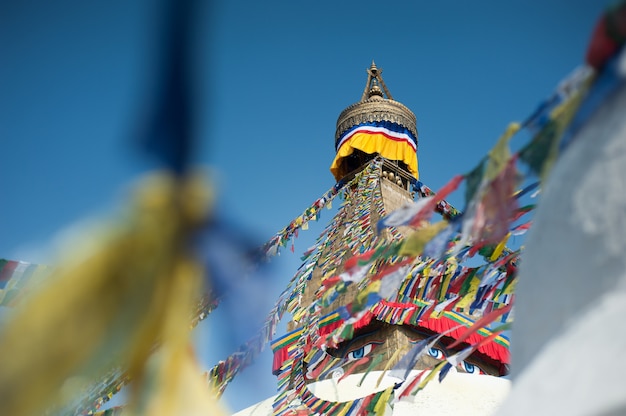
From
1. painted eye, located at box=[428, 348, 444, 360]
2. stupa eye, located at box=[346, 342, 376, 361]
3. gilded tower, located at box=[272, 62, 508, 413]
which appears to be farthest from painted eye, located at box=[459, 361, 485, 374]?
stupa eye, located at box=[346, 342, 376, 361]

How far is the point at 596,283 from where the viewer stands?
72.7 inches

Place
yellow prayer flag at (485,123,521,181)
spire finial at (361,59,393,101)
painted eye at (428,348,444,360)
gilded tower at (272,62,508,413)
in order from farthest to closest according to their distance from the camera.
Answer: spire finial at (361,59,393,101) → painted eye at (428,348,444,360) → gilded tower at (272,62,508,413) → yellow prayer flag at (485,123,521,181)

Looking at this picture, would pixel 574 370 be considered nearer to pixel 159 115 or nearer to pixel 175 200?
pixel 175 200

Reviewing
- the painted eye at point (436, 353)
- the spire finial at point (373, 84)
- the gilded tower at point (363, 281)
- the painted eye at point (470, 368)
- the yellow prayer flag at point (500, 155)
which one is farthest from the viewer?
the spire finial at point (373, 84)

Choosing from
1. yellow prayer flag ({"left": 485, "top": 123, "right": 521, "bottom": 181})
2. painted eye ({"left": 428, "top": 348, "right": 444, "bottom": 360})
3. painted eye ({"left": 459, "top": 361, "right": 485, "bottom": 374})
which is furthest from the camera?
painted eye ({"left": 459, "top": 361, "right": 485, "bottom": 374})

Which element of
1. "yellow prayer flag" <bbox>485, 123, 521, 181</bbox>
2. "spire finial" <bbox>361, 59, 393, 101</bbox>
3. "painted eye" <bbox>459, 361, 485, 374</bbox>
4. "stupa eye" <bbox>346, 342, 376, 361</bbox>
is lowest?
"yellow prayer flag" <bbox>485, 123, 521, 181</bbox>

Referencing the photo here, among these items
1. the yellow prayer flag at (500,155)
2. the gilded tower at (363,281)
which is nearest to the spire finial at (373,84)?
the gilded tower at (363,281)

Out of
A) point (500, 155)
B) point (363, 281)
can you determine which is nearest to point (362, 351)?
point (363, 281)

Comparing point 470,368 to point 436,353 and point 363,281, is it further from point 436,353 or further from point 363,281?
point 363,281

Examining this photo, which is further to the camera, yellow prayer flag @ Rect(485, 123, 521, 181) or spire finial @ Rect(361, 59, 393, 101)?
spire finial @ Rect(361, 59, 393, 101)

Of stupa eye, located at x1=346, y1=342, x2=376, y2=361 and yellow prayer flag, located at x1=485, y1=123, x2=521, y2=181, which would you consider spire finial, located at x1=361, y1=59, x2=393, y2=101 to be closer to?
stupa eye, located at x1=346, y1=342, x2=376, y2=361

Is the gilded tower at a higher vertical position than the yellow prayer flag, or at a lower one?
higher

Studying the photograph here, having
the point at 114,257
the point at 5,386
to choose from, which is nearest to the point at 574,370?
the point at 114,257

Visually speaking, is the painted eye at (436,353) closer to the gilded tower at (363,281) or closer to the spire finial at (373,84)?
the gilded tower at (363,281)
